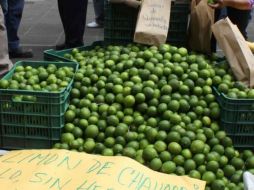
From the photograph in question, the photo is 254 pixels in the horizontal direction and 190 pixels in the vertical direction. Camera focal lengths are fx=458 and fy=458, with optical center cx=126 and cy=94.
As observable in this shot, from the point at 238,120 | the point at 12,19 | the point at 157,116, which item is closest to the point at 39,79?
the point at 157,116

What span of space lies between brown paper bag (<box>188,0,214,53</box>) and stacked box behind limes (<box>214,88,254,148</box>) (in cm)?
102

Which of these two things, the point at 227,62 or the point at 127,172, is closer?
the point at 127,172

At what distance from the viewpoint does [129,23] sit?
156 inches

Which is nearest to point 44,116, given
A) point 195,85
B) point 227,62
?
point 195,85

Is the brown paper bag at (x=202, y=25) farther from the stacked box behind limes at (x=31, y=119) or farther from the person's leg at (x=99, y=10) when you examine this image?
the person's leg at (x=99, y=10)

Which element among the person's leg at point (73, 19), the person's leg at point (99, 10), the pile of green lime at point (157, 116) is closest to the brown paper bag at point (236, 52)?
the pile of green lime at point (157, 116)

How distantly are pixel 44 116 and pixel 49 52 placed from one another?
1.19 metres

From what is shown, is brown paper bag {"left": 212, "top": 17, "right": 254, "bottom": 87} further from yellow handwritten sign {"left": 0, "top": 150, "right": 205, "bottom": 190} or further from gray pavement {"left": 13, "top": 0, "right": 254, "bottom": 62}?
gray pavement {"left": 13, "top": 0, "right": 254, "bottom": 62}

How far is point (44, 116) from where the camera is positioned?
2.77m

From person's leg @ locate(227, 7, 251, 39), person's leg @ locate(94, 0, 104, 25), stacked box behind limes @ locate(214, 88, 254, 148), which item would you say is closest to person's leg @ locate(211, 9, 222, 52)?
person's leg @ locate(227, 7, 251, 39)

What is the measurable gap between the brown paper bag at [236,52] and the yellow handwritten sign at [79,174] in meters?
1.08

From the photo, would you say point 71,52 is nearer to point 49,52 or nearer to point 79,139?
point 49,52

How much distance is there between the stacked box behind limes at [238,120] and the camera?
9.17 ft

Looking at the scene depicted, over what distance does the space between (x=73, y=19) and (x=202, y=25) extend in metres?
2.22
